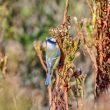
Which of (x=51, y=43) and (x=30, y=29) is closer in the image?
(x=51, y=43)

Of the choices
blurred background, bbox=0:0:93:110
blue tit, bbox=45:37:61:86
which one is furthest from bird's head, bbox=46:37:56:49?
blurred background, bbox=0:0:93:110

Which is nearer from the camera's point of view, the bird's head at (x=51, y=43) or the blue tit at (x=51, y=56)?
the blue tit at (x=51, y=56)

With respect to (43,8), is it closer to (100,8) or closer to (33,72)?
(33,72)

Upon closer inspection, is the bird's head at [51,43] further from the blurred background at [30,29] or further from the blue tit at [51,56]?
the blurred background at [30,29]

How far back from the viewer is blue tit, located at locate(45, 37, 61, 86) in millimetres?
3470

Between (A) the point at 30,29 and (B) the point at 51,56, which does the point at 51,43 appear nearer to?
(B) the point at 51,56

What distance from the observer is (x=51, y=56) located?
3742 mm

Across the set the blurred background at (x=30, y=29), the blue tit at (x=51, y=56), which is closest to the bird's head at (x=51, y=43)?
the blue tit at (x=51, y=56)

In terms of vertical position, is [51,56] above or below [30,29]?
below

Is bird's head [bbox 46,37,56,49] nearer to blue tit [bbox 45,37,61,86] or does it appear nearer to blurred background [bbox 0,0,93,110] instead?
blue tit [bbox 45,37,61,86]

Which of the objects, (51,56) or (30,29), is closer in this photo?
(51,56)

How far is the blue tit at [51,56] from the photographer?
3470mm

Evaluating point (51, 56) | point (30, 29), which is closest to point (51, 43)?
point (51, 56)

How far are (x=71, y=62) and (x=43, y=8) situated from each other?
6219mm
